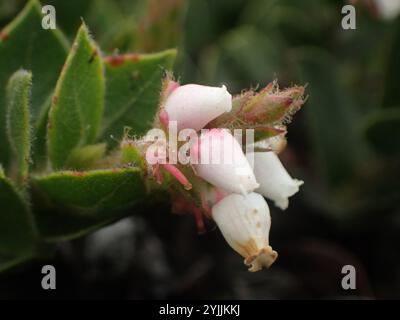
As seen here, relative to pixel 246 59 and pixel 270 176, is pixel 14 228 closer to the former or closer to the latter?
pixel 270 176

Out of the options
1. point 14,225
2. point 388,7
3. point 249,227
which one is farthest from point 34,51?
point 388,7

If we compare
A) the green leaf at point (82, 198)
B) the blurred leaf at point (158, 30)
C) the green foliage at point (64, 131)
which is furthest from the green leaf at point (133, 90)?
the blurred leaf at point (158, 30)

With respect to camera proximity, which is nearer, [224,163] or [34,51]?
[224,163]

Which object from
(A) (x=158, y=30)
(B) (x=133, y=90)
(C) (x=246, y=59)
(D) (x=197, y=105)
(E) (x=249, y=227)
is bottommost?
(E) (x=249, y=227)

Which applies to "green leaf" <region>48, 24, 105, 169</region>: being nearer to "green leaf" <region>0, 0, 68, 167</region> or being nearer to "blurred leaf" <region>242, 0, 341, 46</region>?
"green leaf" <region>0, 0, 68, 167</region>

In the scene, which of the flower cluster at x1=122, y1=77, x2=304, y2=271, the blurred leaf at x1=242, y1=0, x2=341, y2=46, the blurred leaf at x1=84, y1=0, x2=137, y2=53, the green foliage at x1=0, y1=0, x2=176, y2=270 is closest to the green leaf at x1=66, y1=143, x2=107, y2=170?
the green foliage at x1=0, y1=0, x2=176, y2=270

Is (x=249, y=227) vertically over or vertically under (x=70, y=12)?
under

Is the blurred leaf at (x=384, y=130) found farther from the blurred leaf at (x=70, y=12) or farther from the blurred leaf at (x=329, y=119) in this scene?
the blurred leaf at (x=70, y=12)
